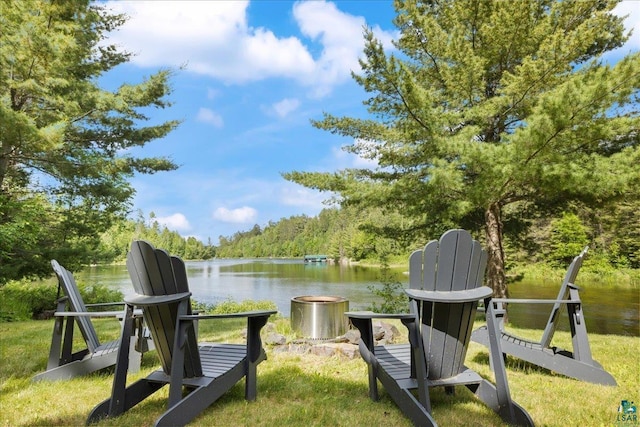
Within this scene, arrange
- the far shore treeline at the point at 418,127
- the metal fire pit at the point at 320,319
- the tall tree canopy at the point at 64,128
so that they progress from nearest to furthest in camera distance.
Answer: the metal fire pit at the point at 320,319
the far shore treeline at the point at 418,127
the tall tree canopy at the point at 64,128

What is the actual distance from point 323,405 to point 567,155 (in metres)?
4.99

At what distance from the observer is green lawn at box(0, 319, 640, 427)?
2.13 meters

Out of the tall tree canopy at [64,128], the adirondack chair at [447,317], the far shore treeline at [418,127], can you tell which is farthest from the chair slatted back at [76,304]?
the tall tree canopy at [64,128]

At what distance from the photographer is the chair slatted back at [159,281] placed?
6.87 ft

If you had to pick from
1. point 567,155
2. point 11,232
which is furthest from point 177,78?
point 567,155

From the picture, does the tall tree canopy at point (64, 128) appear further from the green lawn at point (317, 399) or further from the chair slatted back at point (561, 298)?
the chair slatted back at point (561, 298)

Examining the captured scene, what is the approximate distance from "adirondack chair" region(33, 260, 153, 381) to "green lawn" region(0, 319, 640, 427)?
0.32 feet

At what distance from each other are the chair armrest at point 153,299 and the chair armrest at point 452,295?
1.35 meters

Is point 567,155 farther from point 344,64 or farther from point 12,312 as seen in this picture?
point 12,312

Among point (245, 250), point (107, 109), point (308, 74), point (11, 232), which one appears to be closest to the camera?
point (11, 232)

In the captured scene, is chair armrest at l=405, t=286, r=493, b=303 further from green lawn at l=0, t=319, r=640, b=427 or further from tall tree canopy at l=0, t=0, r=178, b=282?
tall tree canopy at l=0, t=0, r=178, b=282

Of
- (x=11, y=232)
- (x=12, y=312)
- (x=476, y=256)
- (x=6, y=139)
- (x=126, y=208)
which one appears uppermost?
(x=6, y=139)

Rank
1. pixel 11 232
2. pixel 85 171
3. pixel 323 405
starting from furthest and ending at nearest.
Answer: pixel 85 171
pixel 11 232
pixel 323 405

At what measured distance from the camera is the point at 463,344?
2225 mm
